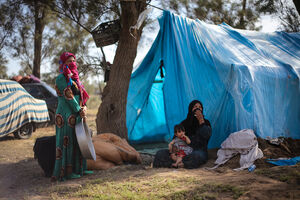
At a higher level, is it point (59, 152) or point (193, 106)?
point (193, 106)

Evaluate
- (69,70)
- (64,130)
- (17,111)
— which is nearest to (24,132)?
(17,111)

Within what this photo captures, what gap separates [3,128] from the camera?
7062 millimetres

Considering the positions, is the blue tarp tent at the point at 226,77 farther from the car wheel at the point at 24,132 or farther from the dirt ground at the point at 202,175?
the car wheel at the point at 24,132

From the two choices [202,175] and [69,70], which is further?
[69,70]

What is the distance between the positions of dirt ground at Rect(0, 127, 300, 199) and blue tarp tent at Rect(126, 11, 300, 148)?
21.7 inches

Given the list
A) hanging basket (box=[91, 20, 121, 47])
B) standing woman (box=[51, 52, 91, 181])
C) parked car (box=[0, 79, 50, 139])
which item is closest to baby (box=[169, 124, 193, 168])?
standing woman (box=[51, 52, 91, 181])

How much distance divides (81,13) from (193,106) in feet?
14.9

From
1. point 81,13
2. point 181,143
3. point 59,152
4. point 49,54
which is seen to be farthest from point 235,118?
point 49,54

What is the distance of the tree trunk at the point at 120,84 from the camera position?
6121 millimetres

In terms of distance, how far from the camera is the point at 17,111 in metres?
7.40

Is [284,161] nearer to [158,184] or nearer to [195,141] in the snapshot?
[195,141]

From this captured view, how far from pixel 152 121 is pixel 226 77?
290 cm

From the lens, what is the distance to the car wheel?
310 inches

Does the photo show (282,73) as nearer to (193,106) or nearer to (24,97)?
(193,106)
